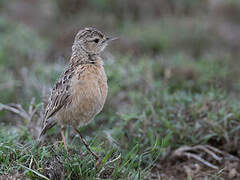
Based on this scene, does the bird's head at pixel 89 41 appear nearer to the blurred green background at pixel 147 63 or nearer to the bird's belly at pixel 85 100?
the bird's belly at pixel 85 100

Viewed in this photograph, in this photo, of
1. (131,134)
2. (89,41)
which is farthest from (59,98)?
(131,134)

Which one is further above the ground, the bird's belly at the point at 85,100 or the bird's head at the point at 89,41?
the bird's head at the point at 89,41

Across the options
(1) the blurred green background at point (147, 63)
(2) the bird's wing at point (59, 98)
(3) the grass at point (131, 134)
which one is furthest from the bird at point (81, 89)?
(1) the blurred green background at point (147, 63)

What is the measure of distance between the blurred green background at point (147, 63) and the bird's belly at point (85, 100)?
78 centimetres

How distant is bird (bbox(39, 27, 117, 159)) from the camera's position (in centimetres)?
423

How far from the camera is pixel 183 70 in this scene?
7.41 metres

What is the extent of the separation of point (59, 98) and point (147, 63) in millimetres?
3243

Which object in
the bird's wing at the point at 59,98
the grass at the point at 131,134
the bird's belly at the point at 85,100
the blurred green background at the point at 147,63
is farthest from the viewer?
the blurred green background at the point at 147,63

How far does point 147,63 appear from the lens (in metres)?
7.46

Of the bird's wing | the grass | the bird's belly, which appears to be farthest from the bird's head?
the grass

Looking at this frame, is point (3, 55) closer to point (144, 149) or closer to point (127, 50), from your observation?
point (127, 50)

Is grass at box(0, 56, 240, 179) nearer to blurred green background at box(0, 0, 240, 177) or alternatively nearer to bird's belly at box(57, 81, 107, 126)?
blurred green background at box(0, 0, 240, 177)

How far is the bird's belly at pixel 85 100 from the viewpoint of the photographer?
4203mm

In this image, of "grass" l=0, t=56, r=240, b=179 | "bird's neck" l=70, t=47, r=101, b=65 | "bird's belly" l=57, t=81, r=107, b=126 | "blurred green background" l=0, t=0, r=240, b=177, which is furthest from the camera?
"blurred green background" l=0, t=0, r=240, b=177
